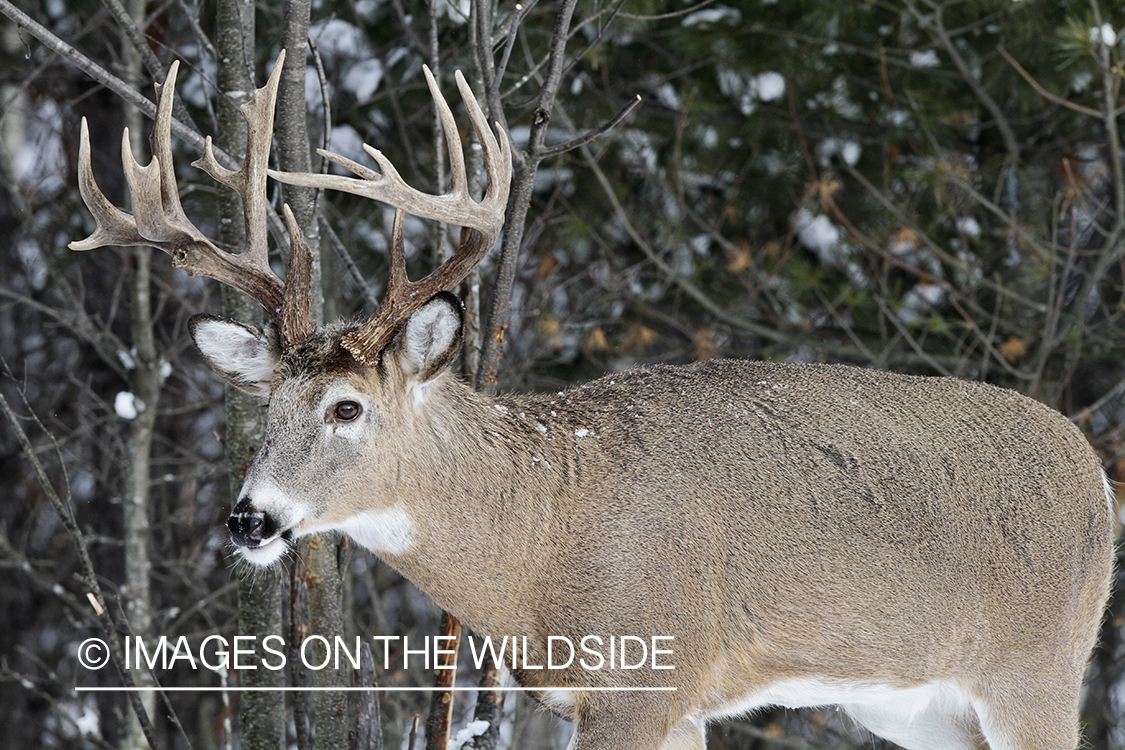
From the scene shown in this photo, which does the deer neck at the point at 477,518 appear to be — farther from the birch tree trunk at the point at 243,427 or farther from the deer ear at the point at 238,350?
the birch tree trunk at the point at 243,427

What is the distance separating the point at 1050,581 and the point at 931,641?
0.55m

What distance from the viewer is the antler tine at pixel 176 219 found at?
12.2ft

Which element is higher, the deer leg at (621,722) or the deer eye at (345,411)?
the deer eye at (345,411)

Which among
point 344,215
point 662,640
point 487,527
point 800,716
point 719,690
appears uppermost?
point 344,215

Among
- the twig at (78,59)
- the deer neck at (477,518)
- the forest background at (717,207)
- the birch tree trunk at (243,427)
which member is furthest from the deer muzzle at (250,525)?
the forest background at (717,207)

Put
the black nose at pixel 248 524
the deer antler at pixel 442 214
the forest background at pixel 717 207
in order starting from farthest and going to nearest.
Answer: the forest background at pixel 717 207, the deer antler at pixel 442 214, the black nose at pixel 248 524

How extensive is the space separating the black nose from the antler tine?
74cm

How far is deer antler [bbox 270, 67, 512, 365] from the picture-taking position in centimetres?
355

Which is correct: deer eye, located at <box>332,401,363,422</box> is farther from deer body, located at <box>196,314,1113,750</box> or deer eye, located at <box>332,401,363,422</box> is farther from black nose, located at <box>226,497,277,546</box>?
black nose, located at <box>226,497,277,546</box>

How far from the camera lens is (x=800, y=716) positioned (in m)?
9.92

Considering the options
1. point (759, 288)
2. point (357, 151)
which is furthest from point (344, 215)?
point (759, 288)

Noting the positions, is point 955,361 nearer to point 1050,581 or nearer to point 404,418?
point 1050,581

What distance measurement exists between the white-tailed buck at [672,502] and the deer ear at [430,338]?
0.01 m

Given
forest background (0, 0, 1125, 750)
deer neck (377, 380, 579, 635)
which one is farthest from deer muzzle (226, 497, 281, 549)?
forest background (0, 0, 1125, 750)
